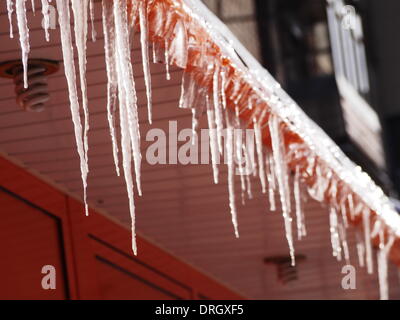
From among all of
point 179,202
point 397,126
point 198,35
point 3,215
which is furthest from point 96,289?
point 397,126

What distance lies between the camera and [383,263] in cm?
1084

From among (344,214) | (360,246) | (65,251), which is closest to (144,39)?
(65,251)

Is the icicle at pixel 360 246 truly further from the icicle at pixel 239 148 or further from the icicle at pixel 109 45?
the icicle at pixel 109 45

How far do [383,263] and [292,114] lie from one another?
4056 mm

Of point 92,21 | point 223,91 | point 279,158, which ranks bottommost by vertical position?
point 279,158

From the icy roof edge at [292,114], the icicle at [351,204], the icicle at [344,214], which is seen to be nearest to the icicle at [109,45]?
the icy roof edge at [292,114]

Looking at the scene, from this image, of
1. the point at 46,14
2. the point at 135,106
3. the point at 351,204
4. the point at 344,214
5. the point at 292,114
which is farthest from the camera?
the point at 344,214

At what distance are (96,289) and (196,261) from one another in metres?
2.38

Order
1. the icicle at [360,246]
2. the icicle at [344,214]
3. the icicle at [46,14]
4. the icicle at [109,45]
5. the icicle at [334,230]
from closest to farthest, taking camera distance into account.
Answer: the icicle at [46,14], the icicle at [109,45], the icicle at [344,214], the icicle at [334,230], the icicle at [360,246]

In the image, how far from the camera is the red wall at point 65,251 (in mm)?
7734

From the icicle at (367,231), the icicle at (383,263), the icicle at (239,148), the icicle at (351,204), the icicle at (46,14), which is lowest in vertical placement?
the icicle at (383,263)

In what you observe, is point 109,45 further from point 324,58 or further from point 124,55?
point 324,58

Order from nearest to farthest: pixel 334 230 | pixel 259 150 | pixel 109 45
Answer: pixel 109 45
pixel 259 150
pixel 334 230

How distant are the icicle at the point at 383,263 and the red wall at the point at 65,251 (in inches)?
74.0
